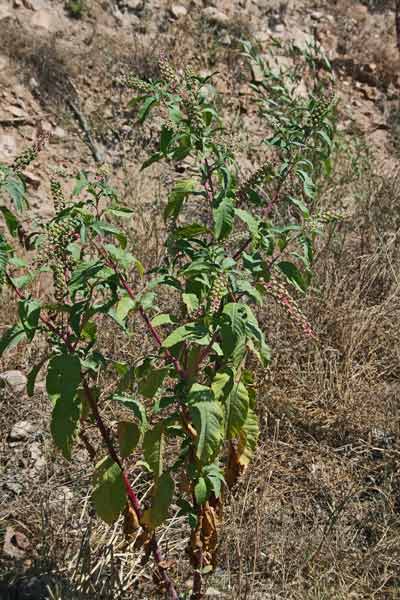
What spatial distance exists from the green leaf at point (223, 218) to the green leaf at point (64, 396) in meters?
0.55

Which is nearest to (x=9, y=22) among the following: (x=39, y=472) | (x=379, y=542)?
(x=39, y=472)

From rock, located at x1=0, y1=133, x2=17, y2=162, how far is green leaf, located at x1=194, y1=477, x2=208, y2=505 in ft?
11.4

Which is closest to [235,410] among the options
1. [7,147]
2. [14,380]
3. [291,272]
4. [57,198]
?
[291,272]

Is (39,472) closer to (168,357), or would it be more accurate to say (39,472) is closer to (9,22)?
(168,357)

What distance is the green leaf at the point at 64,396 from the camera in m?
2.04

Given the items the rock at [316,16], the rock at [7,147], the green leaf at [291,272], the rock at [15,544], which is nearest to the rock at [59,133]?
the rock at [7,147]

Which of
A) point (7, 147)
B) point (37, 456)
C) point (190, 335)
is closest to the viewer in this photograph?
point (190, 335)

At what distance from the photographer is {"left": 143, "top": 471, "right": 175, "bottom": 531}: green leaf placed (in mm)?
2234

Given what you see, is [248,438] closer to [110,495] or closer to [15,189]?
[110,495]

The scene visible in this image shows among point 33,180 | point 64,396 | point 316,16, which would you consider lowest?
point 33,180

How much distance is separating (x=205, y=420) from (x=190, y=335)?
0.78 ft

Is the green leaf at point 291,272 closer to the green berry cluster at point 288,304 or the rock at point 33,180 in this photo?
the green berry cluster at point 288,304

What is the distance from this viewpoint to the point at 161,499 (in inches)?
88.0

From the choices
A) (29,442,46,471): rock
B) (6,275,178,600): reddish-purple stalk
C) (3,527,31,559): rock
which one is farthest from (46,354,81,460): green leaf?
(29,442,46,471): rock
